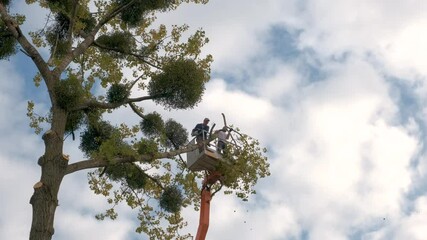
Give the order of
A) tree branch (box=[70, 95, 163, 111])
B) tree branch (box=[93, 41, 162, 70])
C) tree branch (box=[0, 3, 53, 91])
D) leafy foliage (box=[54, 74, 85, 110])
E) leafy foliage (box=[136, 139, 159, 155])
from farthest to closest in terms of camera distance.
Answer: tree branch (box=[93, 41, 162, 70]) < tree branch (box=[70, 95, 163, 111]) < tree branch (box=[0, 3, 53, 91]) < leafy foliage (box=[136, 139, 159, 155]) < leafy foliage (box=[54, 74, 85, 110])

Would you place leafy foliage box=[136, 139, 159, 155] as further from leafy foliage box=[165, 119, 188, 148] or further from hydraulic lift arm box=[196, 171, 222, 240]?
leafy foliage box=[165, 119, 188, 148]

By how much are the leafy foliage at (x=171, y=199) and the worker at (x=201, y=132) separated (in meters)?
1.45

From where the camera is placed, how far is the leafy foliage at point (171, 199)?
15.4 m

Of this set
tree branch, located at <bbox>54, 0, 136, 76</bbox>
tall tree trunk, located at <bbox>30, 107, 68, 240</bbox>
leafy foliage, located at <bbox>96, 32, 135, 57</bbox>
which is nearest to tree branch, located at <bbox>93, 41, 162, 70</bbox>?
leafy foliage, located at <bbox>96, 32, 135, 57</bbox>

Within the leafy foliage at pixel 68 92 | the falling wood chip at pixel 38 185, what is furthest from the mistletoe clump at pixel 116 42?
the falling wood chip at pixel 38 185

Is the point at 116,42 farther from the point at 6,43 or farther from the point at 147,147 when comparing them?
the point at 147,147

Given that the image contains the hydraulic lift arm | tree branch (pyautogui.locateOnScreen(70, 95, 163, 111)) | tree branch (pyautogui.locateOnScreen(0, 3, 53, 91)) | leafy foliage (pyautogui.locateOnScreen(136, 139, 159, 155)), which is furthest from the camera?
the hydraulic lift arm

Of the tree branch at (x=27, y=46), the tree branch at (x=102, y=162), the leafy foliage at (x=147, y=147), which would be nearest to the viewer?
the tree branch at (x=102, y=162)

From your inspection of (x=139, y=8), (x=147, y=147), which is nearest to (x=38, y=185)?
(x=147, y=147)

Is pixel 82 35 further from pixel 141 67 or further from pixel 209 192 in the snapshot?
pixel 209 192

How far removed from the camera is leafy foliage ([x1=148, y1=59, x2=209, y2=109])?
14.5 m

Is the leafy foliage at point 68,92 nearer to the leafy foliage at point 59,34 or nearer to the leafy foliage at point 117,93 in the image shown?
the leafy foliage at point 117,93

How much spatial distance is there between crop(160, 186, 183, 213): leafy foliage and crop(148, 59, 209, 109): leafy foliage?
6.61 ft

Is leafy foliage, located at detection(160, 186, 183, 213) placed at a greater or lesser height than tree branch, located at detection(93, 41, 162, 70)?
lesser
